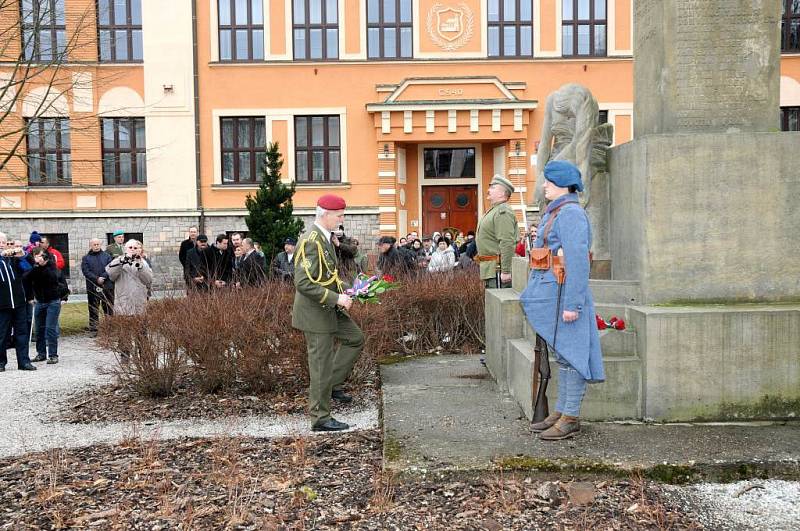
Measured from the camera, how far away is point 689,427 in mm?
5613

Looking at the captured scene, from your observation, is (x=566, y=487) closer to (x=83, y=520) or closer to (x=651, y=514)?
(x=651, y=514)

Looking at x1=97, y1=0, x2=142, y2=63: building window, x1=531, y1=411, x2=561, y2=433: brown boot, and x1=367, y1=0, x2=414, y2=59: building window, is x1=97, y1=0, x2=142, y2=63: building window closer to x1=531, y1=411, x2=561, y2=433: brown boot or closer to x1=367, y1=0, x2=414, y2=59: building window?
x1=367, y1=0, x2=414, y2=59: building window

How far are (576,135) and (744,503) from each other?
350 centimetres

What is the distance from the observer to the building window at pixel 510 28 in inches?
1043

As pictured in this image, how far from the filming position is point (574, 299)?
5.20 m

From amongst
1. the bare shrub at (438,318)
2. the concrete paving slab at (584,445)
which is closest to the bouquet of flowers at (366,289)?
the concrete paving slab at (584,445)

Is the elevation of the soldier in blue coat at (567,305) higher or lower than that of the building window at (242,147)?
lower

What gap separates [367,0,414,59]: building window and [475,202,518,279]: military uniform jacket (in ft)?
61.0

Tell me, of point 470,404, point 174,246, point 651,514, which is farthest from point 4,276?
point 174,246

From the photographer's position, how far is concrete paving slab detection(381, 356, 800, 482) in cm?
483

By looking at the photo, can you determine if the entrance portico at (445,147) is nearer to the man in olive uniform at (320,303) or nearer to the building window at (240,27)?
the building window at (240,27)

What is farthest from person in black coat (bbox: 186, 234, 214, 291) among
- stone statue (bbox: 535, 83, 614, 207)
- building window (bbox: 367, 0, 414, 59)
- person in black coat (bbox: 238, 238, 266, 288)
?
building window (bbox: 367, 0, 414, 59)

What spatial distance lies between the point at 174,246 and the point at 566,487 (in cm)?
2322

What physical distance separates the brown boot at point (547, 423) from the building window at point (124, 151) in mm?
23232
